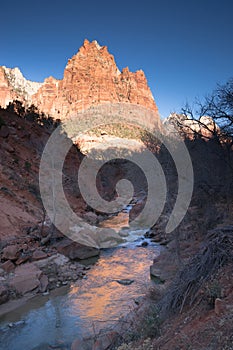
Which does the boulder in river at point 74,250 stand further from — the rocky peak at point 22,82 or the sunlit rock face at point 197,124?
the rocky peak at point 22,82

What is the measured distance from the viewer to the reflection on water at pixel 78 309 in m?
6.33

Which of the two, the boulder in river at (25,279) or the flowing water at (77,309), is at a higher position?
the boulder in river at (25,279)

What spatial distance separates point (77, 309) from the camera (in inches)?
305

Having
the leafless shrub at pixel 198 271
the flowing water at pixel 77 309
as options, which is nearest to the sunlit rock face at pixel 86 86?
the flowing water at pixel 77 309

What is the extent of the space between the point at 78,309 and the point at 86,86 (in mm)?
95925

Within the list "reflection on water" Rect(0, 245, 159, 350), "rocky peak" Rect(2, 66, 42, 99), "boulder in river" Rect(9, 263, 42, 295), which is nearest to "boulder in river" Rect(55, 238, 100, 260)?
"reflection on water" Rect(0, 245, 159, 350)

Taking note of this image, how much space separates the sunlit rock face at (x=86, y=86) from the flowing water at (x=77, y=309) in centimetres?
8496

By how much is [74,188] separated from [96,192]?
4.65 m

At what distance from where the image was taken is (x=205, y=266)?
158 inches

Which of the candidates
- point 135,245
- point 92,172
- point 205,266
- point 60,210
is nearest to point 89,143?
point 92,172

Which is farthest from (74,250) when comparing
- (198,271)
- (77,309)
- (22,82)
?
(22,82)

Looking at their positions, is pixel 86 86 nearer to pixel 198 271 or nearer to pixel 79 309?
pixel 79 309

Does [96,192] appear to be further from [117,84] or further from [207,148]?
[117,84]

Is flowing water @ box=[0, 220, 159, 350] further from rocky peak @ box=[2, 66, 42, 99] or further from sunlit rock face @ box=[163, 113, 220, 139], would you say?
rocky peak @ box=[2, 66, 42, 99]
